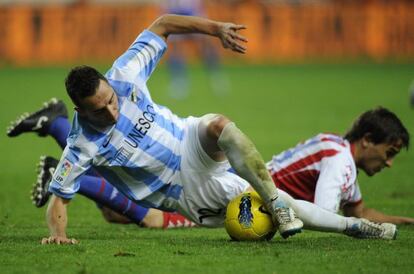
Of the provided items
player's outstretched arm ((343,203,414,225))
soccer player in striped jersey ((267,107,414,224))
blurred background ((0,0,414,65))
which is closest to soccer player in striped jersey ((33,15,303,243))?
soccer player in striped jersey ((267,107,414,224))

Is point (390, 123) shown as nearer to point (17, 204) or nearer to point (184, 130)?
point (184, 130)

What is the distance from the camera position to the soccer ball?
263 inches

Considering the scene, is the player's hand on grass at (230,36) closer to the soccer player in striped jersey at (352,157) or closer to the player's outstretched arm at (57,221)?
the soccer player in striped jersey at (352,157)

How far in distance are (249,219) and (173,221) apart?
1.37 m

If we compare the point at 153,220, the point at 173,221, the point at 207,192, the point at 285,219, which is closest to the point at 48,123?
the point at 153,220

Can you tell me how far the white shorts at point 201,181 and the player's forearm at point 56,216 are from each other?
0.81 m

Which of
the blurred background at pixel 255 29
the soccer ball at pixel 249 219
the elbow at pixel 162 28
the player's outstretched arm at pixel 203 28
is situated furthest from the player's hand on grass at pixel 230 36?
the blurred background at pixel 255 29

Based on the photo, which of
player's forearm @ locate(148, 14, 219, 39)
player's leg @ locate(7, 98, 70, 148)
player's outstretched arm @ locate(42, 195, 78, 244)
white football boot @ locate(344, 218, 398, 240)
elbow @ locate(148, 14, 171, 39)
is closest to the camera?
player's outstretched arm @ locate(42, 195, 78, 244)

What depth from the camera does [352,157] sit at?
7430 millimetres

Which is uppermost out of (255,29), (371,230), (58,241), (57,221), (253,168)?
(253,168)

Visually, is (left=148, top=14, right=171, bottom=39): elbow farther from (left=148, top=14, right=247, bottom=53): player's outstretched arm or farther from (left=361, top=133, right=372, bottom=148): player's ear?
(left=361, top=133, right=372, bottom=148): player's ear

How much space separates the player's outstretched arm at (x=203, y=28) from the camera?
688cm

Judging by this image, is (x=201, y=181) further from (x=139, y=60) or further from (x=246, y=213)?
(x=139, y=60)

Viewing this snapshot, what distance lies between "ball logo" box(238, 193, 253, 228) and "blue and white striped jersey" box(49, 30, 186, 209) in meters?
0.49
